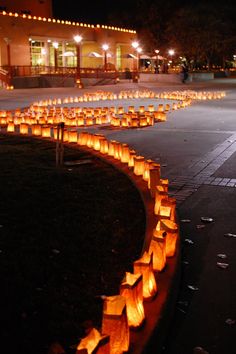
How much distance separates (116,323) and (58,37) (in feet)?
152

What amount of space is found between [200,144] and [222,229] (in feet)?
18.5

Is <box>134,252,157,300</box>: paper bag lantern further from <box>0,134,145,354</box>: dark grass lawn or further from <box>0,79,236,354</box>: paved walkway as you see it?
<box>0,134,145,354</box>: dark grass lawn

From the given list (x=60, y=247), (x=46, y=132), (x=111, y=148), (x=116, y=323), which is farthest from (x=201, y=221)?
(x=46, y=132)

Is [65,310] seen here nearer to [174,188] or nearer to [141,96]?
[174,188]

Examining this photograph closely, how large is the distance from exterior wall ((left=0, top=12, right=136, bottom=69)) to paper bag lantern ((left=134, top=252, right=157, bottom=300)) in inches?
Result: 1441

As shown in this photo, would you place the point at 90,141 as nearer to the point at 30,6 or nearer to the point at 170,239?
the point at 170,239

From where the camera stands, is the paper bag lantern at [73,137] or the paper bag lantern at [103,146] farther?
the paper bag lantern at [73,137]

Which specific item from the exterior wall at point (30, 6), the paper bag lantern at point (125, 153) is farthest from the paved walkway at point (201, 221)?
the exterior wall at point (30, 6)

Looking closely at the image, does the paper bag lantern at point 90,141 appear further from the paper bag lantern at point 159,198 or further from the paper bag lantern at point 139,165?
the paper bag lantern at point 159,198

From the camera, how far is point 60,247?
14.9ft

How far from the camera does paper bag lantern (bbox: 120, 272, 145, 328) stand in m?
2.88

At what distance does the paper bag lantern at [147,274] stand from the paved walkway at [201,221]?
30 cm

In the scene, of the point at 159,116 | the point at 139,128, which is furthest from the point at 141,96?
the point at 139,128

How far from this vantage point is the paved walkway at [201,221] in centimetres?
328
